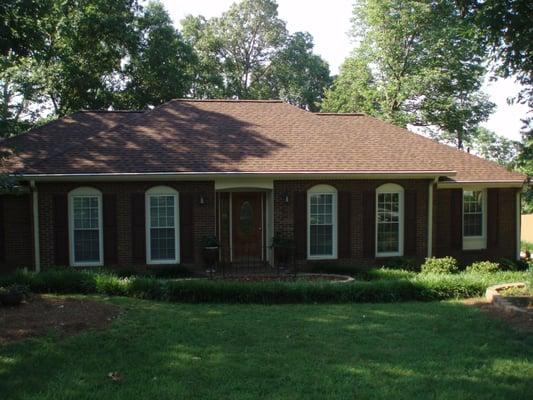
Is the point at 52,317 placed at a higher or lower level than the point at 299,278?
higher

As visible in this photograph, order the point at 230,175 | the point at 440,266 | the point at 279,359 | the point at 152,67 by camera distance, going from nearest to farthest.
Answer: the point at 279,359 < the point at 230,175 < the point at 440,266 < the point at 152,67

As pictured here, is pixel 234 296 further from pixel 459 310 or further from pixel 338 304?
pixel 459 310

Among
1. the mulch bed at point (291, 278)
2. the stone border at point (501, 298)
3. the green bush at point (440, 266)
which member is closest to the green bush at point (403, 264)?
the green bush at point (440, 266)

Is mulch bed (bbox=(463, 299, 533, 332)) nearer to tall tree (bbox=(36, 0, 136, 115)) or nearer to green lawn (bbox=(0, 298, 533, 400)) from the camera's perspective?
green lawn (bbox=(0, 298, 533, 400))

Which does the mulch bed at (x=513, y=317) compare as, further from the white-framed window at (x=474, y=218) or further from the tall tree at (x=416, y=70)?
the tall tree at (x=416, y=70)

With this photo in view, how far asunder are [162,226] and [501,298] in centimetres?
866

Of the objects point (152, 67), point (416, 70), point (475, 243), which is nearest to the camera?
point (475, 243)

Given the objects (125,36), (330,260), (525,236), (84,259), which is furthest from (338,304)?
(525,236)

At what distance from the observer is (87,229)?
1432 centimetres

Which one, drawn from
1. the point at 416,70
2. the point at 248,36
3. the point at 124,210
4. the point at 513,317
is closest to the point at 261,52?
the point at 248,36

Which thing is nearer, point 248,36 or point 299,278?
point 299,278

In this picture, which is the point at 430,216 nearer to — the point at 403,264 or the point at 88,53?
the point at 403,264

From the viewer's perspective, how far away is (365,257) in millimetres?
15508

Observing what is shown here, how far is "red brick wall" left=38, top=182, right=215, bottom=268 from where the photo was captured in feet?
46.1
